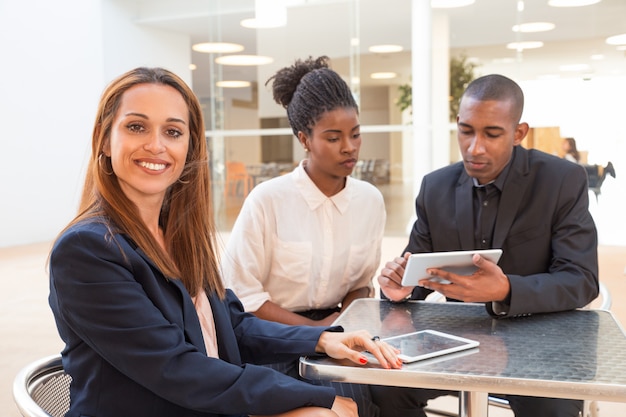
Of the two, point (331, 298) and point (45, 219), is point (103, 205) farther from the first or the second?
point (45, 219)

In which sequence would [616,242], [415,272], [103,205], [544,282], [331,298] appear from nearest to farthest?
[103,205] < [415,272] < [544,282] < [331,298] < [616,242]

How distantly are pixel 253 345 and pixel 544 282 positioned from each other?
0.88m

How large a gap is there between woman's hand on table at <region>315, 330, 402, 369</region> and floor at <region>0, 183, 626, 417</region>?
974mm

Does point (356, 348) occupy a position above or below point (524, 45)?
below

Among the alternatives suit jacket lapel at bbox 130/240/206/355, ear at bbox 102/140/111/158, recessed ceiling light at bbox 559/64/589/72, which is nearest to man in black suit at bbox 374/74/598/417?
suit jacket lapel at bbox 130/240/206/355

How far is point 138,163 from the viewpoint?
1721mm

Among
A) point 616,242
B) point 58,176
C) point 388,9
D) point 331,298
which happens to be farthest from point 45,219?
point 331,298

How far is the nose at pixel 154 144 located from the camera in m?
1.72

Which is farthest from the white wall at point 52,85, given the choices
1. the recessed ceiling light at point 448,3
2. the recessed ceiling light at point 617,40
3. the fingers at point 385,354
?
the fingers at point 385,354

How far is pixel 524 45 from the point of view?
1030 cm

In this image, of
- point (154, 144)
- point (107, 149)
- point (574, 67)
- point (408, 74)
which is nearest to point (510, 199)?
point (154, 144)

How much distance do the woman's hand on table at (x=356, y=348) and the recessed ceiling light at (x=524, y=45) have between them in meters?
9.48

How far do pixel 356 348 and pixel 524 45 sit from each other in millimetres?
9554

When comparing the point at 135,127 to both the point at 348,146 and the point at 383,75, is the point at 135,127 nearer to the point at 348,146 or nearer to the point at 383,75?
the point at 348,146
